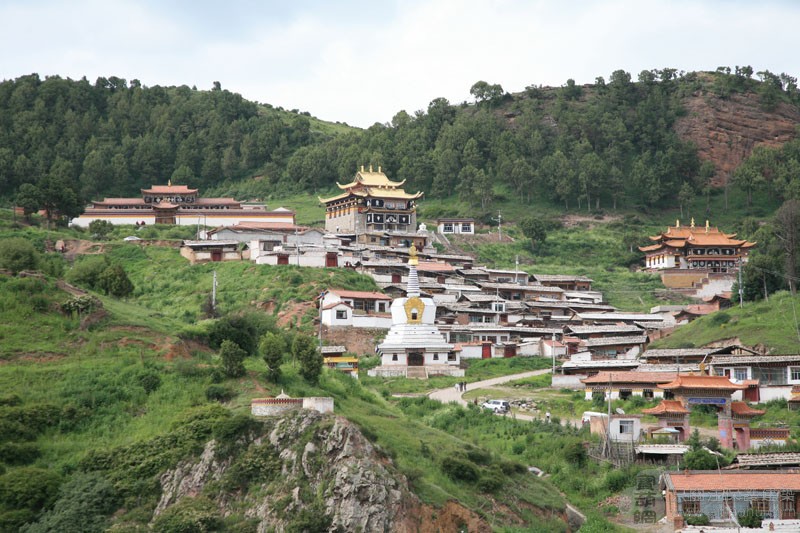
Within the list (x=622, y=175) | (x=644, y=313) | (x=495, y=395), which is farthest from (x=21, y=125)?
(x=495, y=395)

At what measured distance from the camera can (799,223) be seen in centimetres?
6316

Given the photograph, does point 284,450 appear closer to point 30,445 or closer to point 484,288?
point 30,445

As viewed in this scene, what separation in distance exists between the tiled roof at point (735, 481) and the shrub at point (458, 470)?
6.40 m

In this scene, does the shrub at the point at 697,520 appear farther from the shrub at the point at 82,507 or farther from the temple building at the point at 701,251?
the temple building at the point at 701,251

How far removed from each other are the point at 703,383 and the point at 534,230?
4421 centimetres

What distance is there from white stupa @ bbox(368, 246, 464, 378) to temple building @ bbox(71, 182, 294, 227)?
26477 millimetres

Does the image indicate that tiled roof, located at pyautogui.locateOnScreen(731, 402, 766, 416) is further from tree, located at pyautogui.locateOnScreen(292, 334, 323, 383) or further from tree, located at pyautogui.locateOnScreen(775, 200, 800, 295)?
tree, located at pyautogui.locateOnScreen(775, 200, 800, 295)

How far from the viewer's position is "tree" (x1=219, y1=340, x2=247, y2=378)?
39469 mm

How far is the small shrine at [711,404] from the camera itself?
4350 cm

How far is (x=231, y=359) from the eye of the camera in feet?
130

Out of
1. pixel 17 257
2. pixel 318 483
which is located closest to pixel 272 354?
pixel 318 483

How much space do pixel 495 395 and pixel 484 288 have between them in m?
23.3

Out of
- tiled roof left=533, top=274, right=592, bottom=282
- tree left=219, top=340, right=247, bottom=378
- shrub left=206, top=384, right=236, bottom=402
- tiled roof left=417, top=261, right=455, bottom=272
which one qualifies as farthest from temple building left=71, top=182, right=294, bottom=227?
shrub left=206, top=384, right=236, bottom=402

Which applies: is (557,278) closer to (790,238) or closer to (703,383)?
(790,238)
